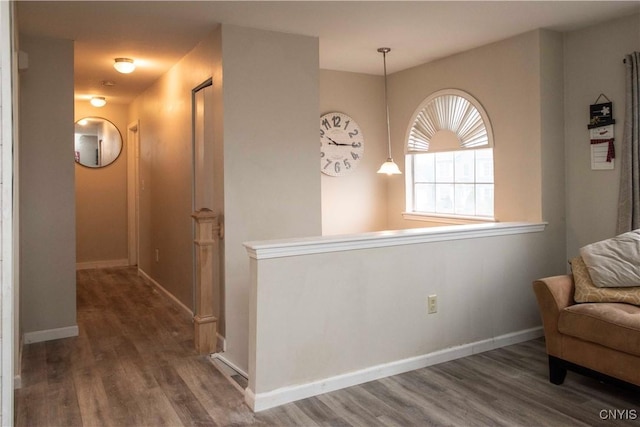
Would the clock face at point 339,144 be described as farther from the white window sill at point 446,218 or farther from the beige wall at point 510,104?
the beige wall at point 510,104

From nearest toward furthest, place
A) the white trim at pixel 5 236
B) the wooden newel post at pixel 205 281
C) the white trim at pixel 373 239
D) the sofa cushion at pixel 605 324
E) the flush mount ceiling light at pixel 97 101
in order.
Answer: the white trim at pixel 5 236, the sofa cushion at pixel 605 324, the white trim at pixel 373 239, the wooden newel post at pixel 205 281, the flush mount ceiling light at pixel 97 101

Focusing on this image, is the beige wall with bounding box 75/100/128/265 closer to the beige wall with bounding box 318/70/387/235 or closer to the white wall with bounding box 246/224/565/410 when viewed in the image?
the beige wall with bounding box 318/70/387/235

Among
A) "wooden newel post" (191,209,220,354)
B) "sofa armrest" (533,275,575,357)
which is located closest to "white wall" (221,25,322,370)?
"wooden newel post" (191,209,220,354)

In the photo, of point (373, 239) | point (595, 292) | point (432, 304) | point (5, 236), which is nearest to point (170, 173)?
point (373, 239)

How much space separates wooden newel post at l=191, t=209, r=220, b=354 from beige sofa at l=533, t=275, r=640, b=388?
85.5 inches

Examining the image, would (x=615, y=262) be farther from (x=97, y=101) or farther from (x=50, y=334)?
(x=97, y=101)

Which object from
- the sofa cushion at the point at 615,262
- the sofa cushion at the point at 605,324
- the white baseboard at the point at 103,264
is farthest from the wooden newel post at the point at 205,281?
the white baseboard at the point at 103,264

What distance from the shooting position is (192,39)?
4098 mm

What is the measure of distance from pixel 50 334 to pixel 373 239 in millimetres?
2769

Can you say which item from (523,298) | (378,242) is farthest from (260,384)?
(523,298)

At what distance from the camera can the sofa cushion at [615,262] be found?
304cm

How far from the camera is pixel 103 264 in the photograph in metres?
7.46

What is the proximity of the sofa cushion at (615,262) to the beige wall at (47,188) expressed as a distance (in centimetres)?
378

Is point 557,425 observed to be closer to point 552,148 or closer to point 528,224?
point 528,224
